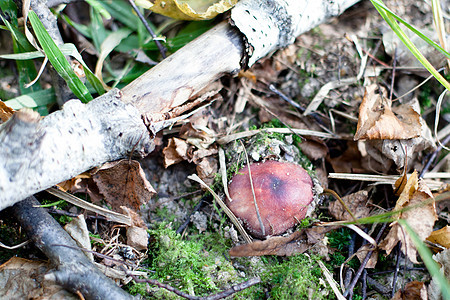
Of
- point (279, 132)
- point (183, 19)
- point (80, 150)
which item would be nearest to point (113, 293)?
point (80, 150)

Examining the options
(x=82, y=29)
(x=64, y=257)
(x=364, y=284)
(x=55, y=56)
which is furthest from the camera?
(x=82, y=29)

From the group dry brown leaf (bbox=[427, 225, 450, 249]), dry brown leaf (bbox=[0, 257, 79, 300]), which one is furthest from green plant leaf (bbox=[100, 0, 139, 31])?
dry brown leaf (bbox=[427, 225, 450, 249])

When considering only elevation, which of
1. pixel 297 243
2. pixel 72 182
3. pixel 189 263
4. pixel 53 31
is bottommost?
pixel 297 243

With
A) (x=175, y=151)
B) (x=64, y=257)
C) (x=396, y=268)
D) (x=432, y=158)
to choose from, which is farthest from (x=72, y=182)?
(x=432, y=158)

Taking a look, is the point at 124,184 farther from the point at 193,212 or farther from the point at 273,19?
the point at 273,19

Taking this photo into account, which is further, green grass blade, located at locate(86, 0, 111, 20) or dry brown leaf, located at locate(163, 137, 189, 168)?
green grass blade, located at locate(86, 0, 111, 20)

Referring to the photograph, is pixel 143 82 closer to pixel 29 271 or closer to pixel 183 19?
pixel 183 19

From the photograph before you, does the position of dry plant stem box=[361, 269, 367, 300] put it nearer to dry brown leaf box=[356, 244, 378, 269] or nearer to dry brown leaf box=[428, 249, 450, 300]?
dry brown leaf box=[356, 244, 378, 269]
